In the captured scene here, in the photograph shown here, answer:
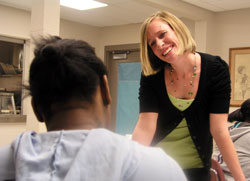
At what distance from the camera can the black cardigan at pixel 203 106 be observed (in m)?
1.47

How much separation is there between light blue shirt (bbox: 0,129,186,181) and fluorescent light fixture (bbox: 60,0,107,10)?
4104 mm

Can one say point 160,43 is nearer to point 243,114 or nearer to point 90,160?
point 90,160

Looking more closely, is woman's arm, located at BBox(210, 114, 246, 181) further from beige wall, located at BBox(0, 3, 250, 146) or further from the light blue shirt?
beige wall, located at BBox(0, 3, 250, 146)

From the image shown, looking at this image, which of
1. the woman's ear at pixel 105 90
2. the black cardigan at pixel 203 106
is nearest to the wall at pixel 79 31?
the black cardigan at pixel 203 106

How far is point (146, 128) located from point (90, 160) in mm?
841

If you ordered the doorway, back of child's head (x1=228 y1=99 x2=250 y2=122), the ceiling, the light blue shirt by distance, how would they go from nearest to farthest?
the light blue shirt → back of child's head (x1=228 y1=99 x2=250 y2=122) → the ceiling → the doorway

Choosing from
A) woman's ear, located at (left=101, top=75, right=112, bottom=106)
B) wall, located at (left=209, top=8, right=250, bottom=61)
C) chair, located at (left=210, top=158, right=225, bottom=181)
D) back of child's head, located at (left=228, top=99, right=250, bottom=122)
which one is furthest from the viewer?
wall, located at (left=209, top=8, right=250, bottom=61)

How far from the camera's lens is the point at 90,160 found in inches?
27.7

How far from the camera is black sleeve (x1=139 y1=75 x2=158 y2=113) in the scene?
1.53 m

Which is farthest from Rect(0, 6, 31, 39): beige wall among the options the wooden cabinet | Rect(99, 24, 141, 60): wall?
Rect(99, 24, 141, 60): wall

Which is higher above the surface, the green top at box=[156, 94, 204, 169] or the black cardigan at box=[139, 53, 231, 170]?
the black cardigan at box=[139, 53, 231, 170]

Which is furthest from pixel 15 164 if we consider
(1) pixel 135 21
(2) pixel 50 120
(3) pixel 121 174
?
(1) pixel 135 21

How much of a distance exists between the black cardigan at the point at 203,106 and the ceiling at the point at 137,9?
2.88 m

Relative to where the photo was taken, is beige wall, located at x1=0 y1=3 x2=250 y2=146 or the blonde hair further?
beige wall, located at x1=0 y1=3 x2=250 y2=146
